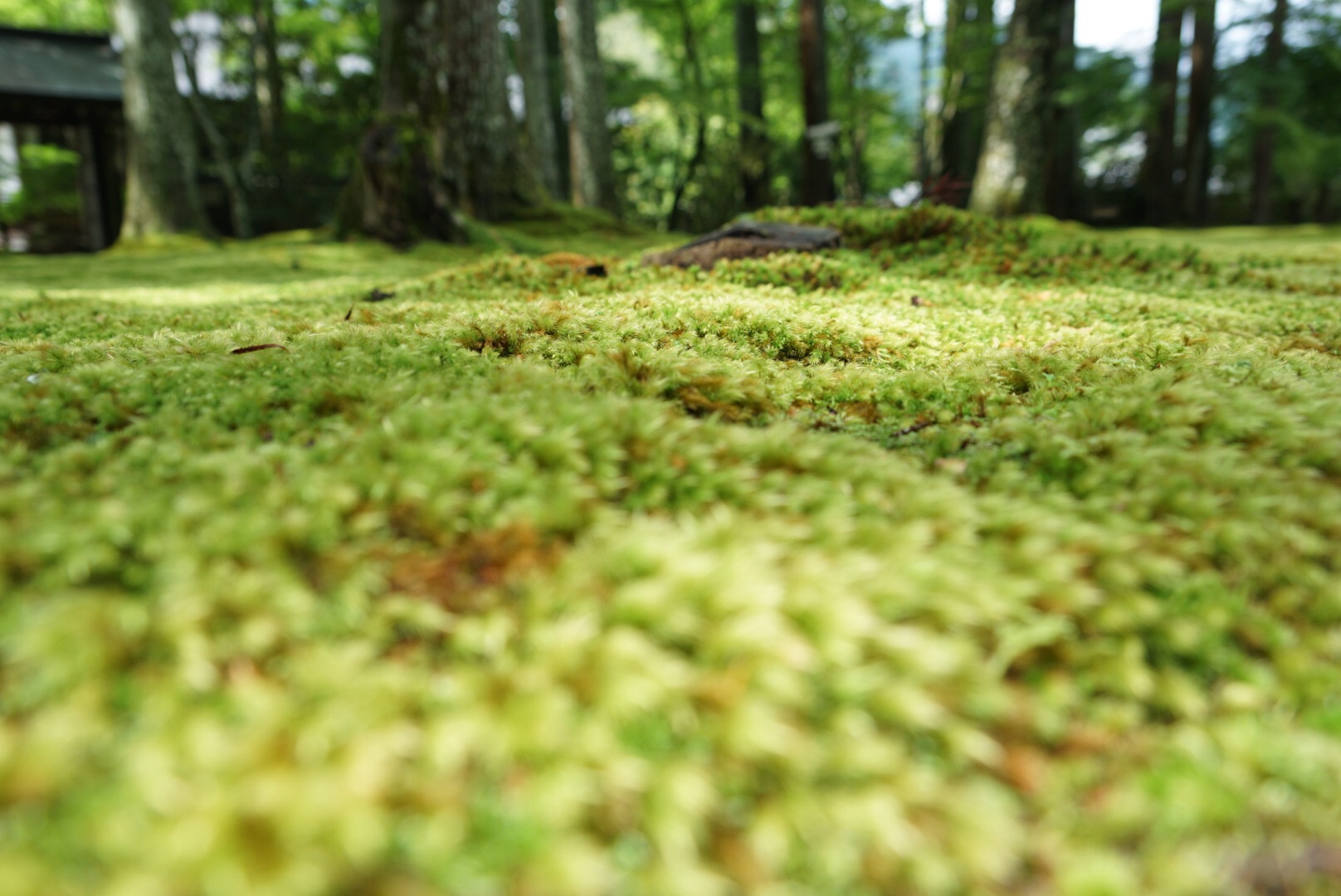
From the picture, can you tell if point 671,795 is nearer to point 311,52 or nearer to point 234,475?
point 234,475

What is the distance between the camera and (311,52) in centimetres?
2283

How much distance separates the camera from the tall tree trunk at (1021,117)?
32.7 feet

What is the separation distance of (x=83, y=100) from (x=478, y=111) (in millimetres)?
13585

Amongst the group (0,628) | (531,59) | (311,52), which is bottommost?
(0,628)

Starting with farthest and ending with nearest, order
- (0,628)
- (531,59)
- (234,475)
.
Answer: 1. (531,59)
2. (234,475)
3. (0,628)

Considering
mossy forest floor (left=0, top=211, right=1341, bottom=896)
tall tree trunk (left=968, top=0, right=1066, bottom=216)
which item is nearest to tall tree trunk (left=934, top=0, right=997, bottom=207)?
tall tree trunk (left=968, top=0, right=1066, bottom=216)

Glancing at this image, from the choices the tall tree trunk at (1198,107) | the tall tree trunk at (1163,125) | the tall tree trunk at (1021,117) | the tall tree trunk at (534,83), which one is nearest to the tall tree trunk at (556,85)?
the tall tree trunk at (534,83)

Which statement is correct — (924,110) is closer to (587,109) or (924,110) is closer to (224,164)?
(587,109)

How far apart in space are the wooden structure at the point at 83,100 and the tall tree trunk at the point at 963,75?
20836mm

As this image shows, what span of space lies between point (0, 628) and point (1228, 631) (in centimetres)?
232

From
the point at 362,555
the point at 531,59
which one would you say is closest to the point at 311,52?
the point at 531,59

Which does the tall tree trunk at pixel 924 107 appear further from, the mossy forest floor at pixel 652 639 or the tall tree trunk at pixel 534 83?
the mossy forest floor at pixel 652 639

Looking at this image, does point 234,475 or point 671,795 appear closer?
point 671,795

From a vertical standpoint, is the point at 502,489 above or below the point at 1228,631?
above
